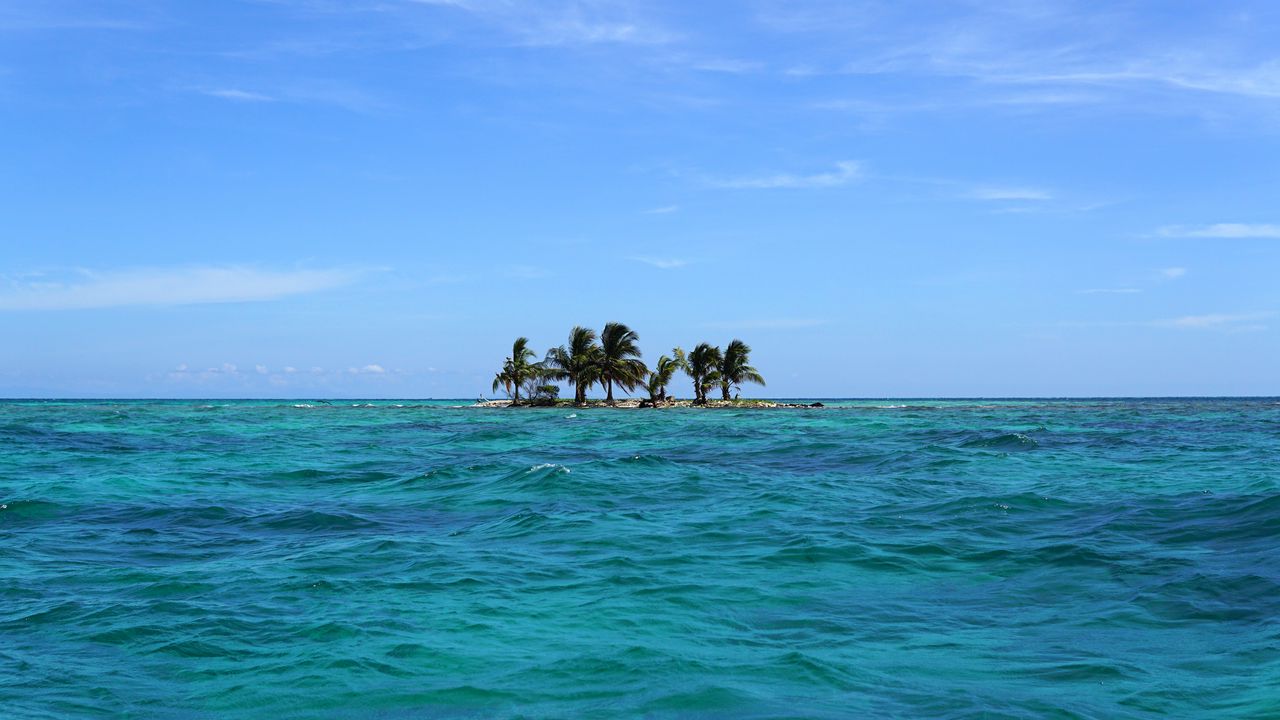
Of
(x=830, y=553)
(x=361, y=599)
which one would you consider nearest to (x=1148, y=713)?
(x=830, y=553)

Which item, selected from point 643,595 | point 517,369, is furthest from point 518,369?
point 643,595

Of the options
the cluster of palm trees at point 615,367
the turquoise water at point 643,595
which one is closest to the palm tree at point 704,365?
the cluster of palm trees at point 615,367

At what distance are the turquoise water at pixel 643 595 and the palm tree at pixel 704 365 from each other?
53.2m

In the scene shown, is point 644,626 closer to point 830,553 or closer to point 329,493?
point 830,553

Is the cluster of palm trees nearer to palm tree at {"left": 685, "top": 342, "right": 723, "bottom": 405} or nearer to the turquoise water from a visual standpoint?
palm tree at {"left": 685, "top": 342, "right": 723, "bottom": 405}

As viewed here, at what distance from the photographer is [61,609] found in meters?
7.99

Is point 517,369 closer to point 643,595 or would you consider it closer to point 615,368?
point 615,368

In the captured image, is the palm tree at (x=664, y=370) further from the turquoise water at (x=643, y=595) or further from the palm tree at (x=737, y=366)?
the turquoise water at (x=643, y=595)

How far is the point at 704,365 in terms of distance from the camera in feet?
237

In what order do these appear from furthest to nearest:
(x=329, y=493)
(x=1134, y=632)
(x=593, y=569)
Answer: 1. (x=329, y=493)
2. (x=593, y=569)
3. (x=1134, y=632)

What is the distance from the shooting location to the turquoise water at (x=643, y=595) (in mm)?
5941

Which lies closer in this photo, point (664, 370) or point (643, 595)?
point (643, 595)

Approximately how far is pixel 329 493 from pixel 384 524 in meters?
4.10

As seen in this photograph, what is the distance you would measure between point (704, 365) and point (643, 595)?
6382 cm
